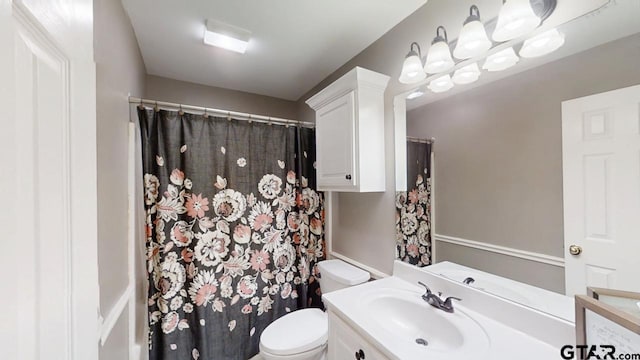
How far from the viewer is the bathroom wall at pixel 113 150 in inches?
39.2

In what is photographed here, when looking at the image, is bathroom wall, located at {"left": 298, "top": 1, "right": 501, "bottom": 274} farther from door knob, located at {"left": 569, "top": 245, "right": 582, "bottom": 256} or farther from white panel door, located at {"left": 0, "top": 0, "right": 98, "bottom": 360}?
white panel door, located at {"left": 0, "top": 0, "right": 98, "bottom": 360}

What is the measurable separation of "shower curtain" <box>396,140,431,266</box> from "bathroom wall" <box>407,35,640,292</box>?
2.7 inches

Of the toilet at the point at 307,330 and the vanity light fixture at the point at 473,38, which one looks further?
the toilet at the point at 307,330

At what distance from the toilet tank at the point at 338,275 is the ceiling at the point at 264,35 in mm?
1608

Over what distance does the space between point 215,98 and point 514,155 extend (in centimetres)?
247

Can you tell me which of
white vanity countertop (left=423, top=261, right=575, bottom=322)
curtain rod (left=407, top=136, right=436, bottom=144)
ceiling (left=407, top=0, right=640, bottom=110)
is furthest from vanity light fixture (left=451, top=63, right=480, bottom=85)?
white vanity countertop (left=423, top=261, right=575, bottom=322)

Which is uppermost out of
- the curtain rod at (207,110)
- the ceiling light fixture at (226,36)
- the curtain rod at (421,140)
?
the ceiling light fixture at (226,36)

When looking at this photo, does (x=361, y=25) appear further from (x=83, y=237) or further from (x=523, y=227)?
(x=83, y=237)

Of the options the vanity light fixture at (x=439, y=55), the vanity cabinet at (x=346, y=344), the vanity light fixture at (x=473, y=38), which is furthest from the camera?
the vanity light fixture at (x=439, y=55)

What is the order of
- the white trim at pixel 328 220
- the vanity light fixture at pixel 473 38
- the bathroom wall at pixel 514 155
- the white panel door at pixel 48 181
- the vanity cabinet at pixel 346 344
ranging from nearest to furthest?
the white panel door at pixel 48 181 → the bathroom wall at pixel 514 155 → the vanity cabinet at pixel 346 344 → the vanity light fixture at pixel 473 38 → the white trim at pixel 328 220

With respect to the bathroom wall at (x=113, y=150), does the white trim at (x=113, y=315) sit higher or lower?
lower

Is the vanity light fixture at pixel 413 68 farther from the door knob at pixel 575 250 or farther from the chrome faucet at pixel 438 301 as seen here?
the chrome faucet at pixel 438 301

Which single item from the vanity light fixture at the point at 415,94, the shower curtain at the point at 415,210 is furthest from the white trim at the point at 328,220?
the vanity light fixture at the point at 415,94

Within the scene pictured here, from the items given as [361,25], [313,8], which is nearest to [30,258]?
[313,8]
